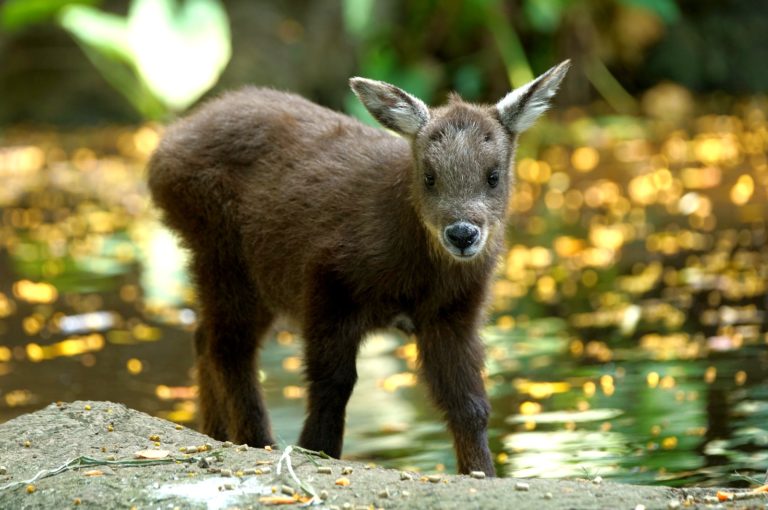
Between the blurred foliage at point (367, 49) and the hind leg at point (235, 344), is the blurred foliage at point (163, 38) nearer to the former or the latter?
the blurred foliage at point (367, 49)

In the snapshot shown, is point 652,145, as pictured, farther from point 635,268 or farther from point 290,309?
point 290,309

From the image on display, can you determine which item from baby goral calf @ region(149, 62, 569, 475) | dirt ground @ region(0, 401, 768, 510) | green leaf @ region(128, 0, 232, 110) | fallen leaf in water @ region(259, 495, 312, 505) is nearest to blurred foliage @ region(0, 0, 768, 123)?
green leaf @ region(128, 0, 232, 110)

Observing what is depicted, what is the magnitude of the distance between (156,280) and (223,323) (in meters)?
5.07

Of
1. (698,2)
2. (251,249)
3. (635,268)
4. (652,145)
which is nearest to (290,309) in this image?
(251,249)

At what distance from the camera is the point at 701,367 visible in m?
9.02

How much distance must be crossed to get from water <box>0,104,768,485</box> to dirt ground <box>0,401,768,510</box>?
3.54 ft

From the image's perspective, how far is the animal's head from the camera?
21.1 ft

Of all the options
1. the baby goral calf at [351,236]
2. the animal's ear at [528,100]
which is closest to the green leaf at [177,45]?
the baby goral calf at [351,236]

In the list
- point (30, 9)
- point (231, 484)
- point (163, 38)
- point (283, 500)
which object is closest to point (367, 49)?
point (163, 38)

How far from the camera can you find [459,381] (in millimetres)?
6832

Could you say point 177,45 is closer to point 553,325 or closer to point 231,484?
point 553,325

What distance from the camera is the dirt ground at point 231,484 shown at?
5.29 meters

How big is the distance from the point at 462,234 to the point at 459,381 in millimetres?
883

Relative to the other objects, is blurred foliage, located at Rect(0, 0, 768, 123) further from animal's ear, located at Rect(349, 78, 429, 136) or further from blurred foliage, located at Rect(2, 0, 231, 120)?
animal's ear, located at Rect(349, 78, 429, 136)
